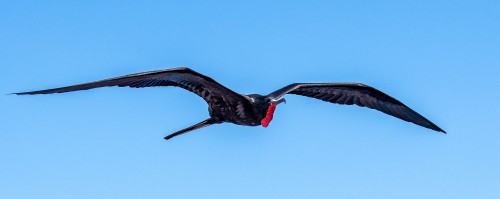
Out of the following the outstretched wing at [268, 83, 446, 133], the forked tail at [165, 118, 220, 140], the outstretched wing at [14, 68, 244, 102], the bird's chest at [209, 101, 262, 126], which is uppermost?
the outstretched wing at [268, 83, 446, 133]

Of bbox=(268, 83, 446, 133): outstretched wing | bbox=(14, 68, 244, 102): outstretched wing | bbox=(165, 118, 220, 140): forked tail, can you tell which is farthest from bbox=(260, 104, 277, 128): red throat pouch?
bbox=(268, 83, 446, 133): outstretched wing

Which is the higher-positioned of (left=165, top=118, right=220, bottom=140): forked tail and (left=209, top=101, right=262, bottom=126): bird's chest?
(left=209, top=101, right=262, bottom=126): bird's chest

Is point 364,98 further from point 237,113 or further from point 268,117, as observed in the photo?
point 237,113

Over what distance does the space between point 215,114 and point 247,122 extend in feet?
1.76

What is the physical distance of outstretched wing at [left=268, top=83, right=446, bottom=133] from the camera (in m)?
12.5

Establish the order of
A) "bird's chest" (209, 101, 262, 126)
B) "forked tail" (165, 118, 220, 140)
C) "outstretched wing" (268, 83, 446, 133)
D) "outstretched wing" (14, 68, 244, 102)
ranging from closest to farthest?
1. "outstretched wing" (14, 68, 244, 102)
2. "bird's chest" (209, 101, 262, 126)
3. "forked tail" (165, 118, 220, 140)
4. "outstretched wing" (268, 83, 446, 133)

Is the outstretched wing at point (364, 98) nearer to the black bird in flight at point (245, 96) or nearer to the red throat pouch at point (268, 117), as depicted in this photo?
the black bird in flight at point (245, 96)

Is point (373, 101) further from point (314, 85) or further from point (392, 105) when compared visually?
point (314, 85)

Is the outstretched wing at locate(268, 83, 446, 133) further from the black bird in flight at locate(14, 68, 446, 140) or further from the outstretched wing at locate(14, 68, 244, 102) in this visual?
the outstretched wing at locate(14, 68, 244, 102)

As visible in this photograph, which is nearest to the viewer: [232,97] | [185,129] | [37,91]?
[37,91]

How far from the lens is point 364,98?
13.1 meters

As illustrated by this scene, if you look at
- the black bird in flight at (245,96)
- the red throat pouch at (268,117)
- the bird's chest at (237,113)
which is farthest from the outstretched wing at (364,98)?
the bird's chest at (237,113)

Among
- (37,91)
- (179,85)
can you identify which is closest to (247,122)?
(179,85)

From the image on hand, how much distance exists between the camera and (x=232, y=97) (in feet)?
34.2
